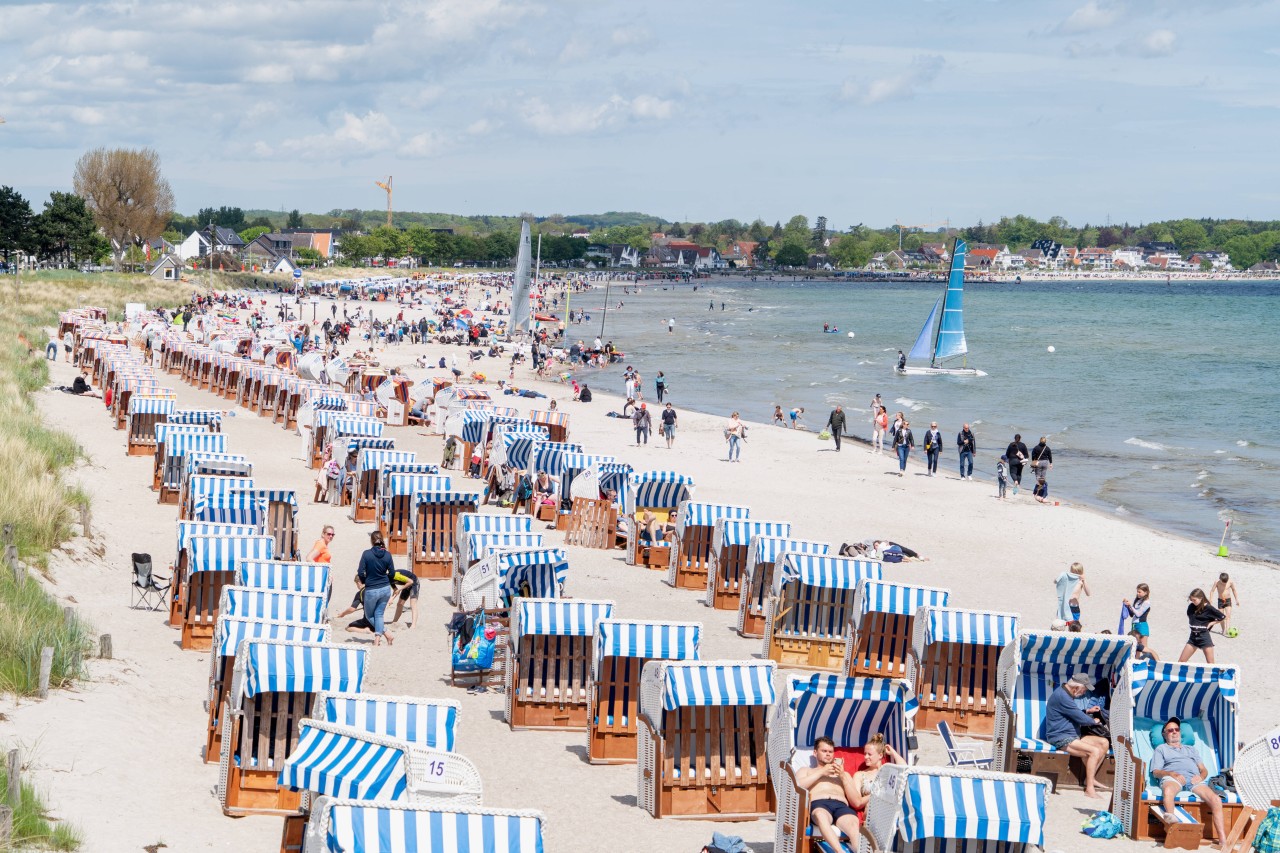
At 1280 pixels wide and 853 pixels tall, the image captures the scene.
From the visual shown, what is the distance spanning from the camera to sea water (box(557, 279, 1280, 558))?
115 feet

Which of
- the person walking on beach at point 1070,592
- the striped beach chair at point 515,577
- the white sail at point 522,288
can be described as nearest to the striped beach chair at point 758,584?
the striped beach chair at point 515,577

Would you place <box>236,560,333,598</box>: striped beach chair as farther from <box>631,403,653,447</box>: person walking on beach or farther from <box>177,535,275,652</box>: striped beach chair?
<box>631,403,653,447</box>: person walking on beach

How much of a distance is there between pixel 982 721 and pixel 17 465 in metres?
14.2

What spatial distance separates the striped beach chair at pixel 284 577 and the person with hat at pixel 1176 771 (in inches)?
299

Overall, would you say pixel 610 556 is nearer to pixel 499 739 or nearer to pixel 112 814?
pixel 499 739

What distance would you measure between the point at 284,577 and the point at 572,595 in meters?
5.03

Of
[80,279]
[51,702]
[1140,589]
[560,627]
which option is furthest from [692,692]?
[80,279]

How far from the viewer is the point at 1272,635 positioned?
60.6 feet

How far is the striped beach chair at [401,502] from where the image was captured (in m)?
19.5

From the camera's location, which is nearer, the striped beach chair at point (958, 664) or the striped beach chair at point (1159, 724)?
the striped beach chair at point (1159, 724)

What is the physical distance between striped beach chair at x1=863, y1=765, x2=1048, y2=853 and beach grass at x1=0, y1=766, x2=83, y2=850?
4.85 meters

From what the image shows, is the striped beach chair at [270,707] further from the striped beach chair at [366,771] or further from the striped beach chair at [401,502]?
the striped beach chair at [401,502]

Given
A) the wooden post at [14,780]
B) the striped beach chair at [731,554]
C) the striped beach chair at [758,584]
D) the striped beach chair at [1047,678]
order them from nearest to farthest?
the wooden post at [14,780] < the striped beach chair at [1047,678] < the striped beach chair at [758,584] < the striped beach chair at [731,554]

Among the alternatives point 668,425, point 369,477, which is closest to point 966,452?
point 668,425
